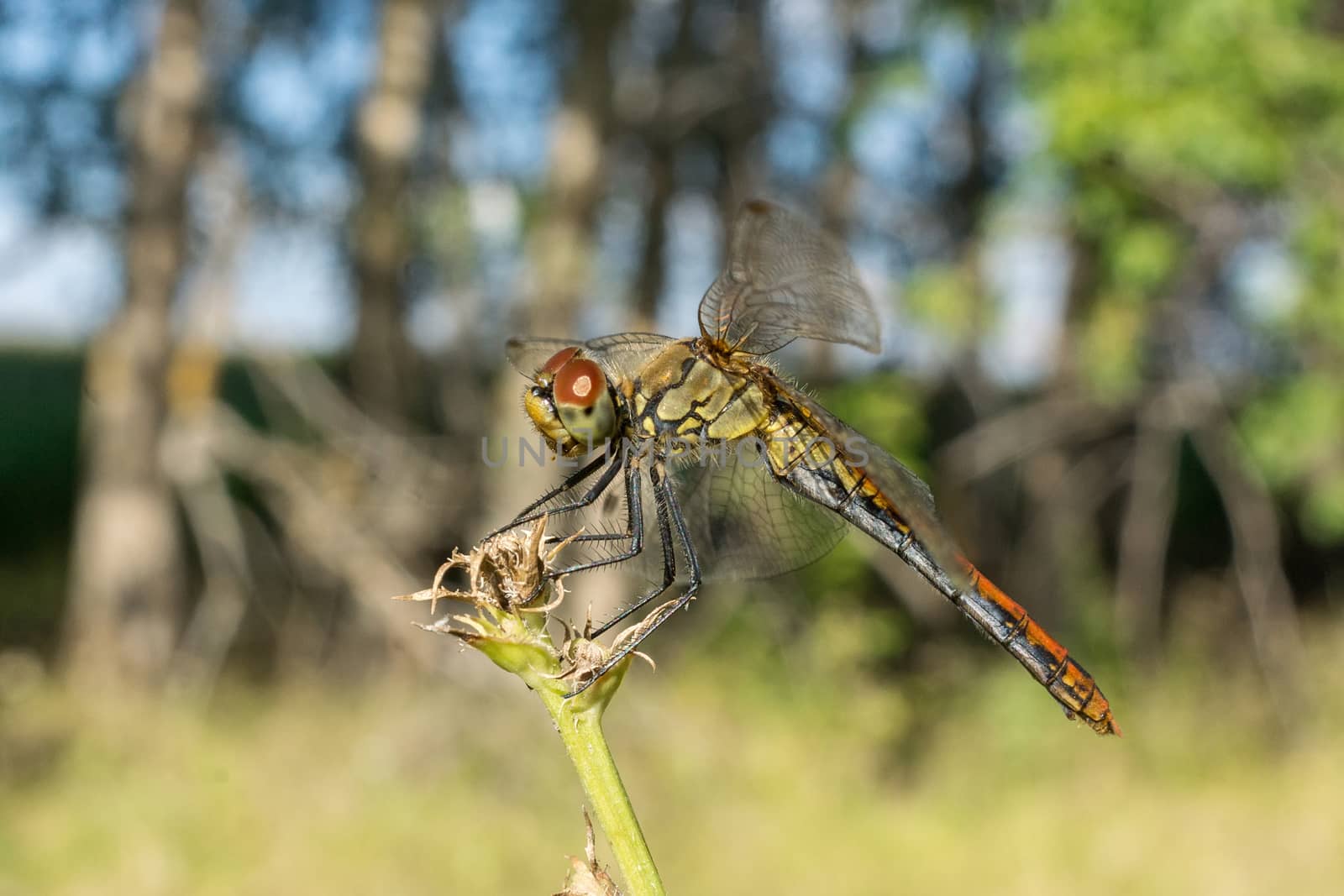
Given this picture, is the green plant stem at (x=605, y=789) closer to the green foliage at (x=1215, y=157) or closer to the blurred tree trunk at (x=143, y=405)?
the green foliage at (x=1215, y=157)

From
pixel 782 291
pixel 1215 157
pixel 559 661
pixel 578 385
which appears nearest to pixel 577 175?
pixel 1215 157

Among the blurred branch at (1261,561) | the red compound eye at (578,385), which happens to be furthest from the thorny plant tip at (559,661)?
the blurred branch at (1261,561)

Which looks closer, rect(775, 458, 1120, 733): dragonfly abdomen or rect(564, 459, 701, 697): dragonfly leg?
rect(564, 459, 701, 697): dragonfly leg

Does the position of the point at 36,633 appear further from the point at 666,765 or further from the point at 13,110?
the point at 666,765

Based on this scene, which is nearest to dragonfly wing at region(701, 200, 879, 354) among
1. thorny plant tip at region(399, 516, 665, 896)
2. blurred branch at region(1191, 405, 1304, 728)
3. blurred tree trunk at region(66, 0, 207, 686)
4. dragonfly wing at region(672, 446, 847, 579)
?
dragonfly wing at region(672, 446, 847, 579)

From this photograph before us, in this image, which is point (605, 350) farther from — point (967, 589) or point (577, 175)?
point (577, 175)

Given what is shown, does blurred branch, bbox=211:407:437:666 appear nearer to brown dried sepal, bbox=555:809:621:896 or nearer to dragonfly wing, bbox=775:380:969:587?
dragonfly wing, bbox=775:380:969:587

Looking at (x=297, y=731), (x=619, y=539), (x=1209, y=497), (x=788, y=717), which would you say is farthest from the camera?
(x=1209, y=497)

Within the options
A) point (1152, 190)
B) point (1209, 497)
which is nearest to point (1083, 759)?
point (1152, 190)
